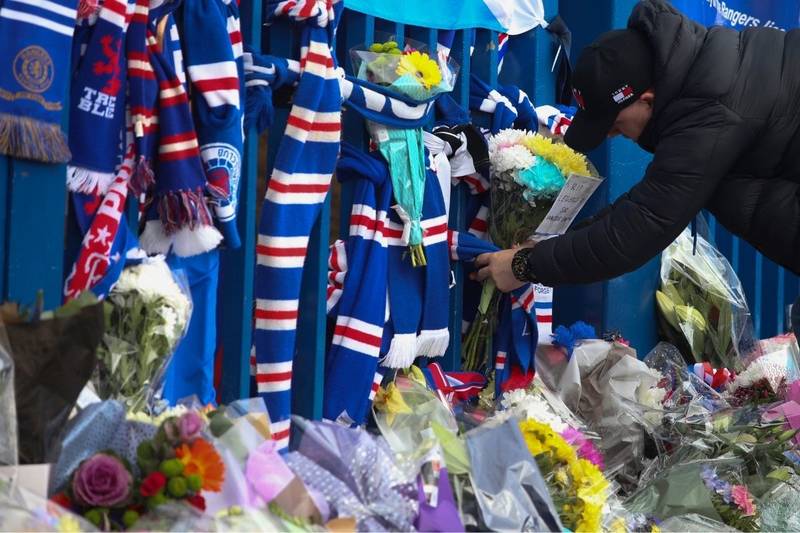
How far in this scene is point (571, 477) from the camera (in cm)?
269

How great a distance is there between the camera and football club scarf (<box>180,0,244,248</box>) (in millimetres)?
2852

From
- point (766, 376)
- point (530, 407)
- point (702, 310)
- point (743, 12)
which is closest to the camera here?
point (530, 407)

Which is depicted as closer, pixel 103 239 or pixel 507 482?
pixel 507 482

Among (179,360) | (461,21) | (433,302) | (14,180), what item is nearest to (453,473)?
(179,360)

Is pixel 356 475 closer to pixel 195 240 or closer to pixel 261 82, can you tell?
pixel 195 240

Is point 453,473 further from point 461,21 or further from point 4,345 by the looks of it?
point 461,21

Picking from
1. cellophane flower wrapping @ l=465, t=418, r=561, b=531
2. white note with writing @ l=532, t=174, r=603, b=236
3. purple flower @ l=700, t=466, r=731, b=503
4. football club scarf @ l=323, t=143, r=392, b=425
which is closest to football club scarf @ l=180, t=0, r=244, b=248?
football club scarf @ l=323, t=143, r=392, b=425

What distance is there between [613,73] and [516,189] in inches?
27.9

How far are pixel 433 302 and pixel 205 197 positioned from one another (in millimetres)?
1150

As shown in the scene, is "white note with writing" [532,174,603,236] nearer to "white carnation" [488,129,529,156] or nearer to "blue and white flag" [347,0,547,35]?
"white carnation" [488,129,529,156]

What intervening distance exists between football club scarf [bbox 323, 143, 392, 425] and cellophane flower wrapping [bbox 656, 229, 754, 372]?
183 centimetres

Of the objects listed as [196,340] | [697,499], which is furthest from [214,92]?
[697,499]

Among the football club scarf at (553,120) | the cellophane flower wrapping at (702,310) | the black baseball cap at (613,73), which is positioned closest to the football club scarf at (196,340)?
the black baseball cap at (613,73)

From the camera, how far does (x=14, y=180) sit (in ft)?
8.20
